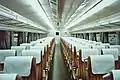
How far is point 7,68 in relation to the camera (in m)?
3.20

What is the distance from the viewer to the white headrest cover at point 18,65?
3.21m

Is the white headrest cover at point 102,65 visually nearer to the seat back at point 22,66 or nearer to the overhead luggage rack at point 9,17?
the seat back at point 22,66

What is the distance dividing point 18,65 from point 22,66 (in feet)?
0.23

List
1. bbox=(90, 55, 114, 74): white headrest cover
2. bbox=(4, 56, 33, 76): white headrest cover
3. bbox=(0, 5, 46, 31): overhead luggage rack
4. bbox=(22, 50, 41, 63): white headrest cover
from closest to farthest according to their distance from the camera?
bbox=(4, 56, 33, 76): white headrest cover → bbox=(90, 55, 114, 74): white headrest cover → bbox=(22, 50, 41, 63): white headrest cover → bbox=(0, 5, 46, 31): overhead luggage rack

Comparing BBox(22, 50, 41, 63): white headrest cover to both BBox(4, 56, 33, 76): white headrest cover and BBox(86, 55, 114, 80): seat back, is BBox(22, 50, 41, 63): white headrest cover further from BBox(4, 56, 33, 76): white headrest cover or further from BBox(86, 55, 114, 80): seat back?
BBox(86, 55, 114, 80): seat back

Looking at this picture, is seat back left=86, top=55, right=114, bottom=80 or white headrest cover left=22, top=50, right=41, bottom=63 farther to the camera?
white headrest cover left=22, top=50, right=41, bottom=63

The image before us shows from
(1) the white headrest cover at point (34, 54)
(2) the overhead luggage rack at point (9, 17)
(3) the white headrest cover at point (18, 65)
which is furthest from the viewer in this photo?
(2) the overhead luggage rack at point (9, 17)

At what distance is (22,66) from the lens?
3.29 metres

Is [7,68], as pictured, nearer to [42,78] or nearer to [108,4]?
[42,78]

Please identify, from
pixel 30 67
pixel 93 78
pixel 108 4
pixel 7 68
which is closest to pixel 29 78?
pixel 30 67

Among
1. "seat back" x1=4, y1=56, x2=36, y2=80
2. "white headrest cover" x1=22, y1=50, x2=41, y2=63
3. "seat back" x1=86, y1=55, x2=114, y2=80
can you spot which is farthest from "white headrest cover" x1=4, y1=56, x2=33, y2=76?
"white headrest cover" x1=22, y1=50, x2=41, y2=63

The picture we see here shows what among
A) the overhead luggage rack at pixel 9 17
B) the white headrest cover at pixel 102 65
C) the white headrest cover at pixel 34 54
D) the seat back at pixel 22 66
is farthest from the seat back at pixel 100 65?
the overhead luggage rack at pixel 9 17

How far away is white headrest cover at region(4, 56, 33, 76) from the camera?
3.21 m

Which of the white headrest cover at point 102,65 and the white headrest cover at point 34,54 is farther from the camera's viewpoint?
the white headrest cover at point 34,54
